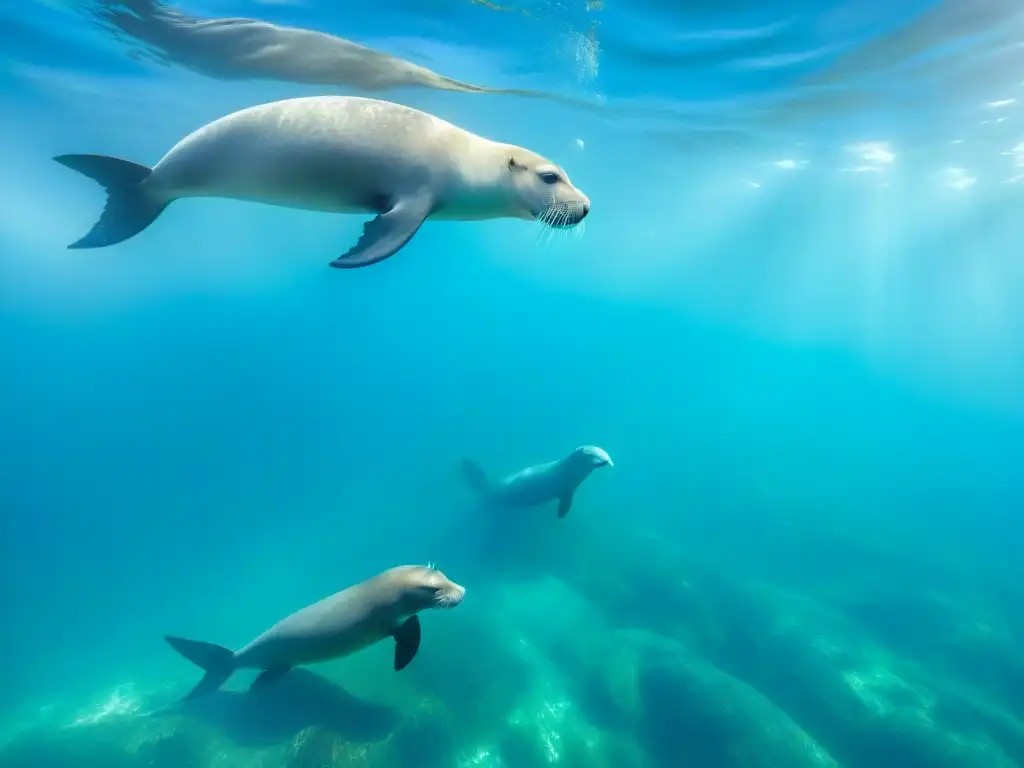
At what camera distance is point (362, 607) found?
531cm

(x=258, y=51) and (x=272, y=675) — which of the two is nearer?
(x=272, y=675)

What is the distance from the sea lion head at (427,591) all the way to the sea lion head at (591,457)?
6.60 metres

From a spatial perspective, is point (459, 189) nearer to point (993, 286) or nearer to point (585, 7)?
point (585, 7)

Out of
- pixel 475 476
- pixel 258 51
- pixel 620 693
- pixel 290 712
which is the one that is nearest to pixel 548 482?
pixel 475 476

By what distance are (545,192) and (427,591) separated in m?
3.59

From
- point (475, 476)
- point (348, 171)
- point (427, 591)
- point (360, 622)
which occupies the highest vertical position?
point (348, 171)

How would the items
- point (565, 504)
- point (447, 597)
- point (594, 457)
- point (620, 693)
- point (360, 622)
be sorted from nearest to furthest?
point (447, 597) → point (360, 622) → point (620, 693) → point (594, 457) → point (565, 504)

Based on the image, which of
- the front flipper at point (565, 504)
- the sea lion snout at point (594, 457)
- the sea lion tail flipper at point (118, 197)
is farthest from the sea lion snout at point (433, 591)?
the front flipper at point (565, 504)

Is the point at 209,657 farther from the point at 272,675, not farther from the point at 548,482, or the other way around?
the point at 548,482

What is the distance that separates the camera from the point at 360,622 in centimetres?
532

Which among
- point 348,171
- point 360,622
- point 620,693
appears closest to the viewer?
point 348,171

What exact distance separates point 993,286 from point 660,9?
64311 millimetres

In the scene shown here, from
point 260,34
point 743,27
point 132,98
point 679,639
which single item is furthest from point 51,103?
point 679,639

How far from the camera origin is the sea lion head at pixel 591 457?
37.1 ft
